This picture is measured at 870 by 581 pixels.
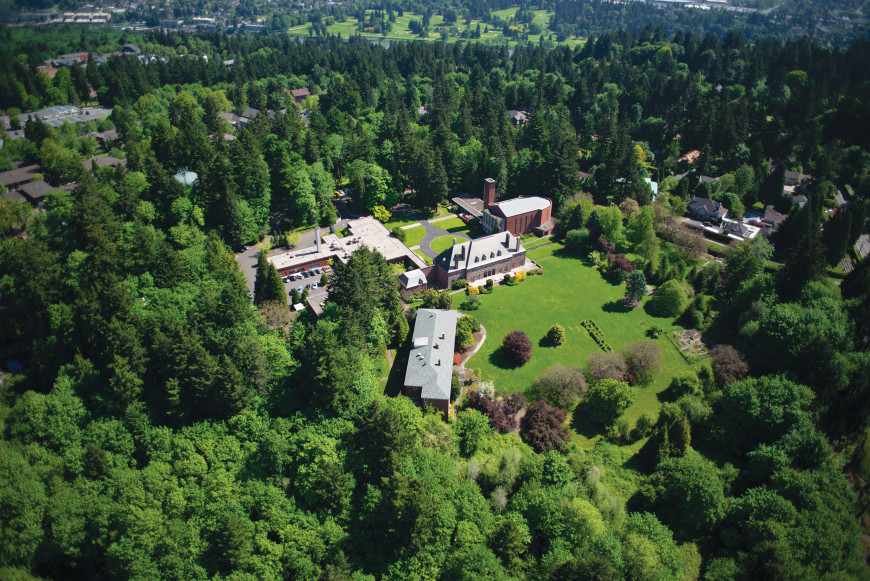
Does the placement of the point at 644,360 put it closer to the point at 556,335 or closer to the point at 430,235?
the point at 556,335

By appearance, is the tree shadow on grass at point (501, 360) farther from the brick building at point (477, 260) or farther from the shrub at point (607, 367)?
the brick building at point (477, 260)

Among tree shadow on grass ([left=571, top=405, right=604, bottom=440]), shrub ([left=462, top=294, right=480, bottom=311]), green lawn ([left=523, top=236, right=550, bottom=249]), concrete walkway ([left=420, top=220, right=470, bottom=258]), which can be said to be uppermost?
shrub ([left=462, top=294, right=480, bottom=311])

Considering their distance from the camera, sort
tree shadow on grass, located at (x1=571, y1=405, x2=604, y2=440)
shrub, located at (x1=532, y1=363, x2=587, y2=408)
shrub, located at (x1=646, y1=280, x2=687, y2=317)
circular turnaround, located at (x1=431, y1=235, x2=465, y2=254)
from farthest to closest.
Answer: circular turnaround, located at (x1=431, y1=235, x2=465, y2=254) → shrub, located at (x1=646, y1=280, x2=687, y2=317) → shrub, located at (x1=532, y1=363, x2=587, y2=408) → tree shadow on grass, located at (x1=571, y1=405, x2=604, y2=440)

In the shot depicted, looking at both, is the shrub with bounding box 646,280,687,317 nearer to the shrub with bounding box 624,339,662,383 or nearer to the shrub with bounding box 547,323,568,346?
the shrub with bounding box 624,339,662,383

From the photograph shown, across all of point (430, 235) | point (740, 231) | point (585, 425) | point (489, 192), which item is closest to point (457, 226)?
point (430, 235)

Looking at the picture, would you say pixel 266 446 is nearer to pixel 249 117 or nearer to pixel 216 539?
pixel 216 539

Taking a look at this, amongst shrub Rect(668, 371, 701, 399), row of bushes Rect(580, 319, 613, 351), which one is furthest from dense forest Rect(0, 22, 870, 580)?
row of bushes Rect(580, 319, 613, 351)

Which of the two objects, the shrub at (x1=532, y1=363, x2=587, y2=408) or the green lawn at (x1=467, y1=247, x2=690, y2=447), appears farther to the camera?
the green lawn at (x1=467, y1=247, x2=690, y2=447)

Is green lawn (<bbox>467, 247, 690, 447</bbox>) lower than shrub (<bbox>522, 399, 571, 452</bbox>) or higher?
lower
